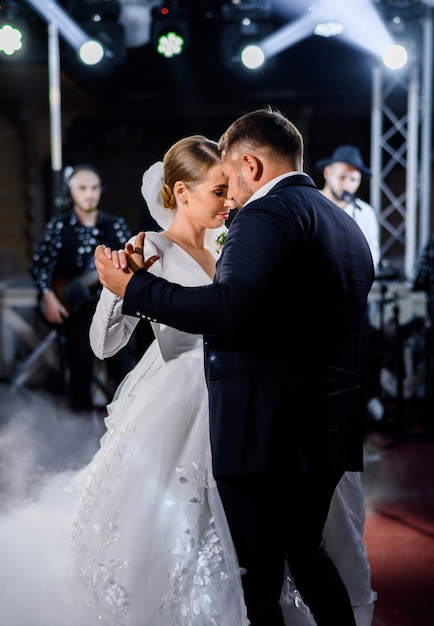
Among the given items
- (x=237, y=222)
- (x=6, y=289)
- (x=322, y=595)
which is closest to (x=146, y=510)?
(x=322, y=595)

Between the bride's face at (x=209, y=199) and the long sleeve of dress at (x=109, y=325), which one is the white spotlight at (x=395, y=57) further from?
the long sleeve of dress at (x=109, y=325)

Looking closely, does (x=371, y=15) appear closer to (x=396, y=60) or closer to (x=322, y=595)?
(x=396, y=60)

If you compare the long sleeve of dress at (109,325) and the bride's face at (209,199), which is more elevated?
the bride's face at (209,199)

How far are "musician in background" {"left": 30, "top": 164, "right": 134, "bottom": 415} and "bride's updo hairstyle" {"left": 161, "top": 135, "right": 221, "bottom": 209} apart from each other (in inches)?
96.8

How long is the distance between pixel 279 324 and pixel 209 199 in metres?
0.61

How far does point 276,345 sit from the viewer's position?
5.33ft

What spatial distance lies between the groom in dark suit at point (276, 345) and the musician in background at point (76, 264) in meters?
2.92

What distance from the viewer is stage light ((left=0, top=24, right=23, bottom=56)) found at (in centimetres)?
544

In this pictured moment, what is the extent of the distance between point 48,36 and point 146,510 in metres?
4.65

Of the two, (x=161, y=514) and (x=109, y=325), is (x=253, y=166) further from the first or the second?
(x=161, y=514)

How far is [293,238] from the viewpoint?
1.55 meters

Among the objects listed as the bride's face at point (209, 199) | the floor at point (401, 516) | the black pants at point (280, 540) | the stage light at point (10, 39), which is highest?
the stage light at point (10, 39)

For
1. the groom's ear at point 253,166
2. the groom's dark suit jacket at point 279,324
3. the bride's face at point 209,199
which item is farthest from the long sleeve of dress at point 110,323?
the groom's ear at point 253,166

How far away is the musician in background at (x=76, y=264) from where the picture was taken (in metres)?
4.57
